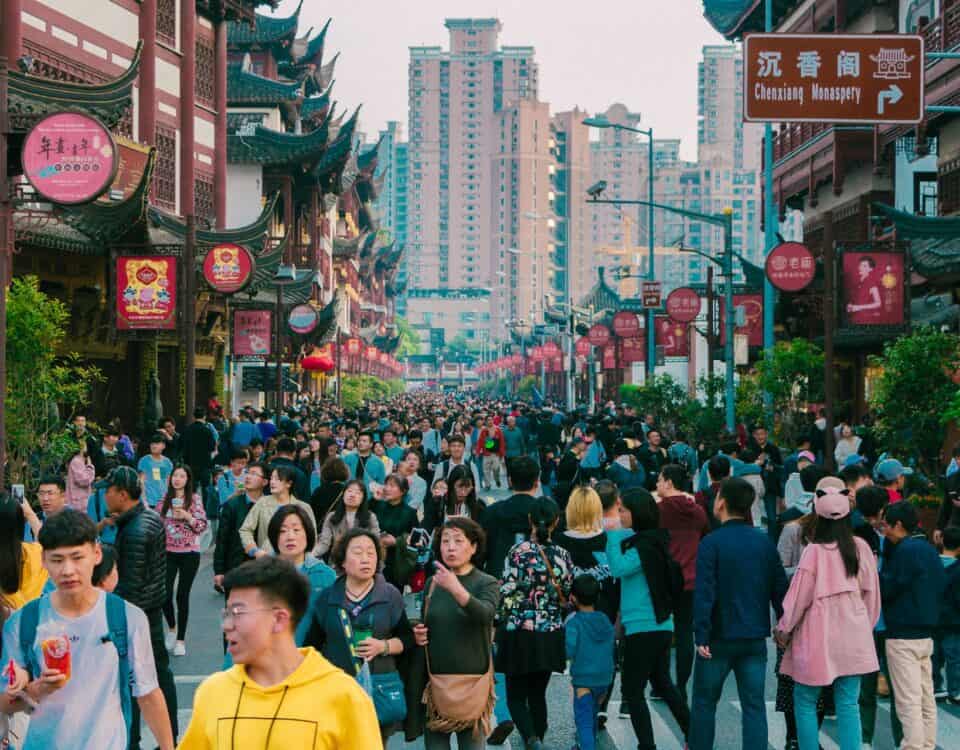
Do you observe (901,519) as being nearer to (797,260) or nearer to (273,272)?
(797,260)

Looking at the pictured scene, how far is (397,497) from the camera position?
11.3 meters

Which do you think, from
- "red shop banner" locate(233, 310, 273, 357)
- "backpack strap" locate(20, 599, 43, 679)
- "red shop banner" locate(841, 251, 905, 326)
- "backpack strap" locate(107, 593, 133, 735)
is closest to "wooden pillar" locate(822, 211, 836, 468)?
"red shop banner" locate(841, 251, 905, 326)

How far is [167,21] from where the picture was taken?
37750mm

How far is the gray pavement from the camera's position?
8992 mm

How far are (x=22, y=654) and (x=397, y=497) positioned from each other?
5952mm

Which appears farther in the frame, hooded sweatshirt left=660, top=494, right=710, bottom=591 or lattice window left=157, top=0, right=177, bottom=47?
lattice window left=157, top=0, right=177, bottom=47

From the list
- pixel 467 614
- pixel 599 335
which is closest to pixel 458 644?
pixel 467 614

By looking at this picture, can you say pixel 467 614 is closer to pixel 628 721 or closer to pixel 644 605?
pixel 644 605

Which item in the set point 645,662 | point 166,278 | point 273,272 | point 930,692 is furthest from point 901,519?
point 273,272

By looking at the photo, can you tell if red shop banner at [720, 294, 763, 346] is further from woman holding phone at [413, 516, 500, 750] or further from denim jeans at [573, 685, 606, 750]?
woman holding phone at [413, 516, 500, 750]

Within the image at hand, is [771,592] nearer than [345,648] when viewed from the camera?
No

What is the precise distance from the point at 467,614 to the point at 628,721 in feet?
10.6

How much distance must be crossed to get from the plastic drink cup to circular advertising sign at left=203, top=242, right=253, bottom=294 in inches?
1008

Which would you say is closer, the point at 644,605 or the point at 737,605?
the point at 737,605
